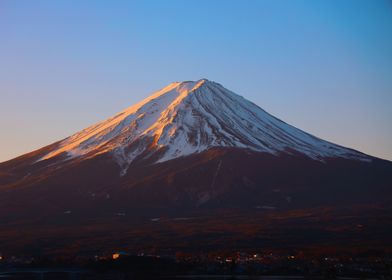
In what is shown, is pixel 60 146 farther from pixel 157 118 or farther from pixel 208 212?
pixel 208 212

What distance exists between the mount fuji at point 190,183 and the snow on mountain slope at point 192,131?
229 millimetres

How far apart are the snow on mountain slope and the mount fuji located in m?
0.23

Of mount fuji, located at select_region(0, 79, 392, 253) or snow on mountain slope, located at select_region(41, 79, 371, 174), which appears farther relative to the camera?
snow on mountain slope, located at select_region(41, 79, 371, 174)

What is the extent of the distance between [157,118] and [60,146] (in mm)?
12585

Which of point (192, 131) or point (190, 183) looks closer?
point (190, 183)

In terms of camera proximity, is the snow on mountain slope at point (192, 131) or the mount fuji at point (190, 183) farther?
the snow on mountain slope at point (192, 131)

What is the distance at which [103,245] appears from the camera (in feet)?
224

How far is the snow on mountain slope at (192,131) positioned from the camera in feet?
341

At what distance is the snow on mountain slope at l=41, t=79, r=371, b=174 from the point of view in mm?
103875

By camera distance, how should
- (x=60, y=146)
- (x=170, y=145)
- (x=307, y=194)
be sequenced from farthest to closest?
(x=60, y=146) < (x=170, y=145) < (x=307, y=194)

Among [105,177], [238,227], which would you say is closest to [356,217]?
[238,227]

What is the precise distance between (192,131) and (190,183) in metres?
17.2

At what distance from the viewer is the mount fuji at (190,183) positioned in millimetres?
74062

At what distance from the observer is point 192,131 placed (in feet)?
355
